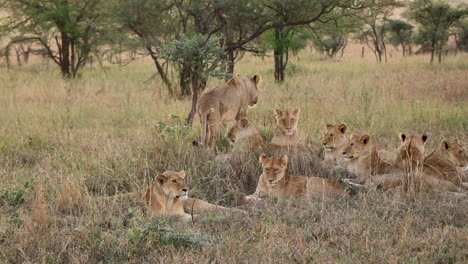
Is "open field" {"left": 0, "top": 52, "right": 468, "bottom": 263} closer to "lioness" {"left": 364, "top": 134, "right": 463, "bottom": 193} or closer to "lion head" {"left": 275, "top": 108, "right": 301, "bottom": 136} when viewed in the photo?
"lioness" {"left": 364, "top": 134, "right": 463, "bottom": 193}

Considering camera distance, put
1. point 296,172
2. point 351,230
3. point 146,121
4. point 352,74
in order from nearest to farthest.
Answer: point 351,230
point 296,172
point 146,121
point 352,74

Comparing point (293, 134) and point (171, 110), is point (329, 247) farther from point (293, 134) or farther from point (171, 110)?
point (171, 110)

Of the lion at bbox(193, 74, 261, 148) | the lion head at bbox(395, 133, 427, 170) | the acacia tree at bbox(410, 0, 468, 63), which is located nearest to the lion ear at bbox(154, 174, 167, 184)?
the lion at bbox(193, 74, 261, 148)

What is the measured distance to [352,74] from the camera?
58.7ft

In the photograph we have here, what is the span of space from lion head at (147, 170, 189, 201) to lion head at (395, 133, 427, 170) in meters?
2.20

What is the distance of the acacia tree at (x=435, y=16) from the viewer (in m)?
22.8

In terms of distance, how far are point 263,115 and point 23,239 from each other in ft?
19.7

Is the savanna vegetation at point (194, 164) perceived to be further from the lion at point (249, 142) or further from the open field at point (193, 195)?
the lion at point (249, 142)

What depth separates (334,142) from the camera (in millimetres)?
6750

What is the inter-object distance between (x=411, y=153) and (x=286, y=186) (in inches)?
50.6

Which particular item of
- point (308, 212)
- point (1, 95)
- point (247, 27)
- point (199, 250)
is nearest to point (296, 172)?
point (308, 212)

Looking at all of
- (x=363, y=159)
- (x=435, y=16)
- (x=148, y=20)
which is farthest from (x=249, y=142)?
(x=435, y=16)

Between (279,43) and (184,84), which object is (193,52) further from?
(279,43)

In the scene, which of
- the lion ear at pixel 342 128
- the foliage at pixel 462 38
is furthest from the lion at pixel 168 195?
the foliage at pixel 462 38
